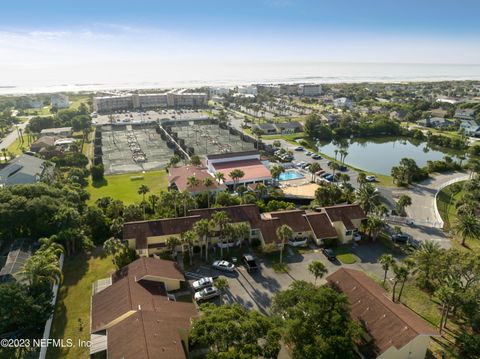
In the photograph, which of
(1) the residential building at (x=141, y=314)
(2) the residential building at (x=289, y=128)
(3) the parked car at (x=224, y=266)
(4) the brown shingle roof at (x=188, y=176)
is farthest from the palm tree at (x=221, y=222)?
(2) the residential building at (x=289, y=128)

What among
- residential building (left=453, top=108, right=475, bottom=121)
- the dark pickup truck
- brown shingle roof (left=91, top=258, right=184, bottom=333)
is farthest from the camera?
residential building (left=453, top=108, right=475, bottom=121)

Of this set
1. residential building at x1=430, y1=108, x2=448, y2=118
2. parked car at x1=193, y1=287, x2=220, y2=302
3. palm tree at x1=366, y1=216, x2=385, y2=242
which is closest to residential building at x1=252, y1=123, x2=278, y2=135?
residential building at x1=430, y1=108, x2=448, y2=118

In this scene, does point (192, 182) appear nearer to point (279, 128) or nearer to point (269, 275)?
point (269, 275)

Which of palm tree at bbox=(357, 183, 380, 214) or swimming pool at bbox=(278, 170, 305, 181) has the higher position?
palm tree at bbox=(357, 183, 380, 214)

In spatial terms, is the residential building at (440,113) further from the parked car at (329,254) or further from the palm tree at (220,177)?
the parked car at (329,254)

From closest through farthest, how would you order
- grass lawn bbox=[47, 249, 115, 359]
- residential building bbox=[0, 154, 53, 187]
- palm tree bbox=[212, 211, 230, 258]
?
grass lawn bbox=[47, 249, 115, 359] → palm tree bbox=[212, 211, 230, 258] → residential building bbox=[0, 154, 53, 187]

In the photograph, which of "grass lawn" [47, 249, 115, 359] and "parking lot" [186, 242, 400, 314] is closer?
"grass lawn" [47, 249, 115, 359]

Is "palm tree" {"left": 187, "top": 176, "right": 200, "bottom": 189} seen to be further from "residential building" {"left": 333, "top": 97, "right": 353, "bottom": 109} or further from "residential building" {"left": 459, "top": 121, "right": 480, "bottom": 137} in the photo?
"residential building" {"left": 333, "top": 97, "right": 353, "bottom": 109}
